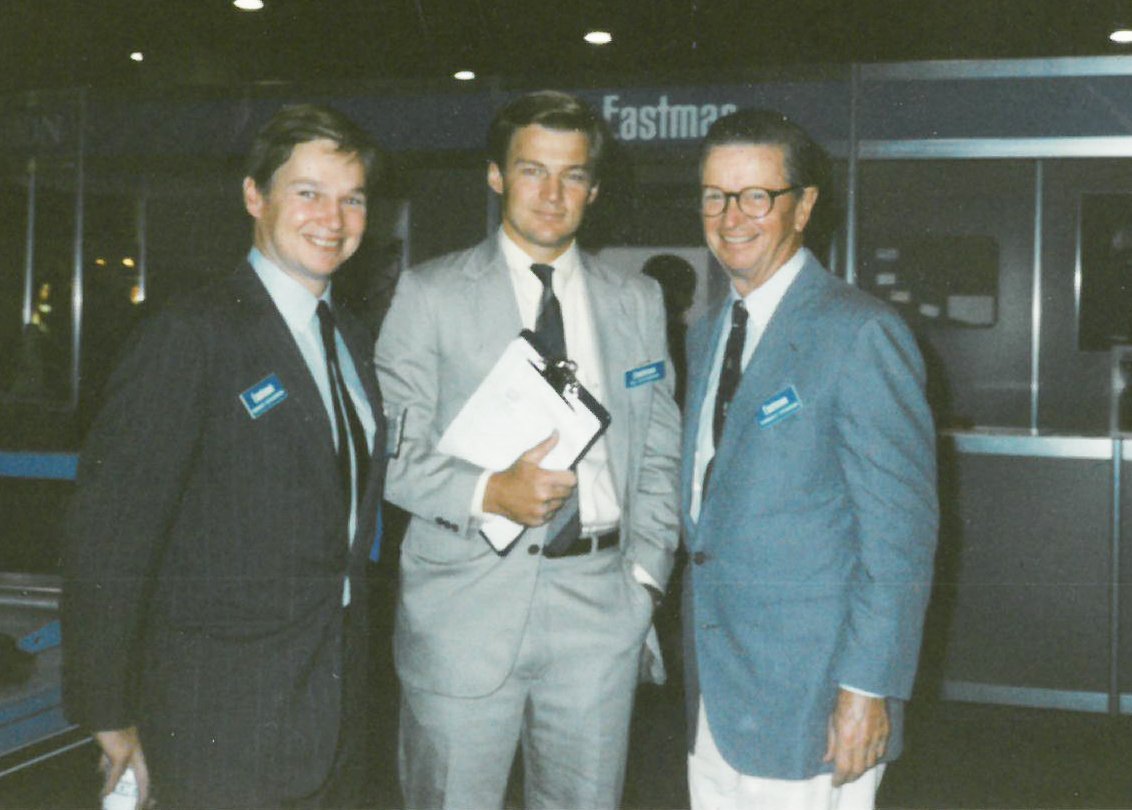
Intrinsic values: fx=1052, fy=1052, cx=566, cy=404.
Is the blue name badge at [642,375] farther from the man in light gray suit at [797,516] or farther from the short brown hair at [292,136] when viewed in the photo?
the short brown hair at [292,136]

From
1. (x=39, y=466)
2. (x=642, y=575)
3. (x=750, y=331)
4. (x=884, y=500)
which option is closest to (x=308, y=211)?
(x=750, y=331)

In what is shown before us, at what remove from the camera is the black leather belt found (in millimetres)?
1876

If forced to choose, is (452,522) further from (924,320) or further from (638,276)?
(924,320)

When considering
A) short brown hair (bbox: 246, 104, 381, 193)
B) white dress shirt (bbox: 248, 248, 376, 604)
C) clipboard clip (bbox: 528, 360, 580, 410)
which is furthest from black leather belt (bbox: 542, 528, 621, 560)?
short brown hair (bbox: 246, 104, 381, 193)

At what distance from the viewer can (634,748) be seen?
3785 mm

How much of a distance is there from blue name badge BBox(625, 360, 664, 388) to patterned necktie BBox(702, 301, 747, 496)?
0.54ft

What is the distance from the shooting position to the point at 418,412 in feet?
6.12

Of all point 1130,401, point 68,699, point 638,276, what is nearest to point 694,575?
point 638,276

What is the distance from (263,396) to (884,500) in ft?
3.08

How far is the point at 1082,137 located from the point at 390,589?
361cm

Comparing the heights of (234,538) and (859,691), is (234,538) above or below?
above

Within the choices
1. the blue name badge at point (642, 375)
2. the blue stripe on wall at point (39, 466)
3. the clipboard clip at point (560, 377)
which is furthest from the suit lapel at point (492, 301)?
the blue stripe on wall at point (39, 466)

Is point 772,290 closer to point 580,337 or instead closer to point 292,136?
point 580,337

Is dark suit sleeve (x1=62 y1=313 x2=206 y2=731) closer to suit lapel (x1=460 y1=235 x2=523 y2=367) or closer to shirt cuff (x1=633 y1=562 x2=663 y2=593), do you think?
suit lapel (x1=460 y1=235 x2=523 y2=367)
